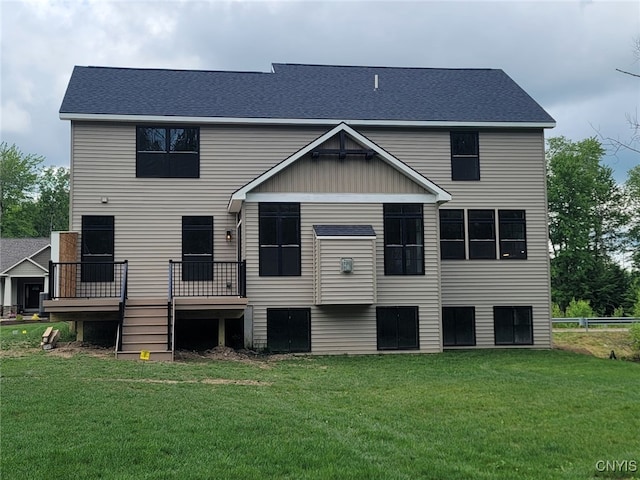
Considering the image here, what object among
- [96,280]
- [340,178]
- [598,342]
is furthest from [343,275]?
[598,342]

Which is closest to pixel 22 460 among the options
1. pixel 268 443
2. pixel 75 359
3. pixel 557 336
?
pixel 268 443

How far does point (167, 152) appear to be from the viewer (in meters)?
18.3

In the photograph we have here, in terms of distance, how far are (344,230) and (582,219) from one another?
3720 centimetres

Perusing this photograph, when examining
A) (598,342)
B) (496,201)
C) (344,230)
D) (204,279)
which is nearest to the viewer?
(344,230)

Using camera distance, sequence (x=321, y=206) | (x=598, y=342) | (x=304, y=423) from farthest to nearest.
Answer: (x=598, y=342) < (x=321, y=206) < (x=304, y=423)

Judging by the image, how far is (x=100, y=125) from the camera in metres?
18.0

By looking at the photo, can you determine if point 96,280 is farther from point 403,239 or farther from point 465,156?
point 465,156

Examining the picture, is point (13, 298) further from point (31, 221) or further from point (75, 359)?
point (75, 359)

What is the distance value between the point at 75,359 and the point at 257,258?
5184 mm

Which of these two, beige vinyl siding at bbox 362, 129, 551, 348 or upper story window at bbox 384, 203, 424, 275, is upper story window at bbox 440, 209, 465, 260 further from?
upper story window at bbox 384, 203, 424, 275

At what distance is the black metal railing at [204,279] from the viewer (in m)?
17.8

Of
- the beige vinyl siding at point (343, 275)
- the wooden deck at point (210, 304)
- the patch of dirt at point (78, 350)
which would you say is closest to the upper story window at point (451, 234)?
the beige vinyl siding at point (343, 275)

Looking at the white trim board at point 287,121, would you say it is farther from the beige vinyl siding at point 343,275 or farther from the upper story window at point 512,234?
the beige vinyl siding at point 343,275

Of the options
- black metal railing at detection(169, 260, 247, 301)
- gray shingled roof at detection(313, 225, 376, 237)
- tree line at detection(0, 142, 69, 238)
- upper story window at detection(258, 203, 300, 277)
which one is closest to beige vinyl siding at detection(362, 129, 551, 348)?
gray shingled roof at detection(313, 225, 376, 237)
